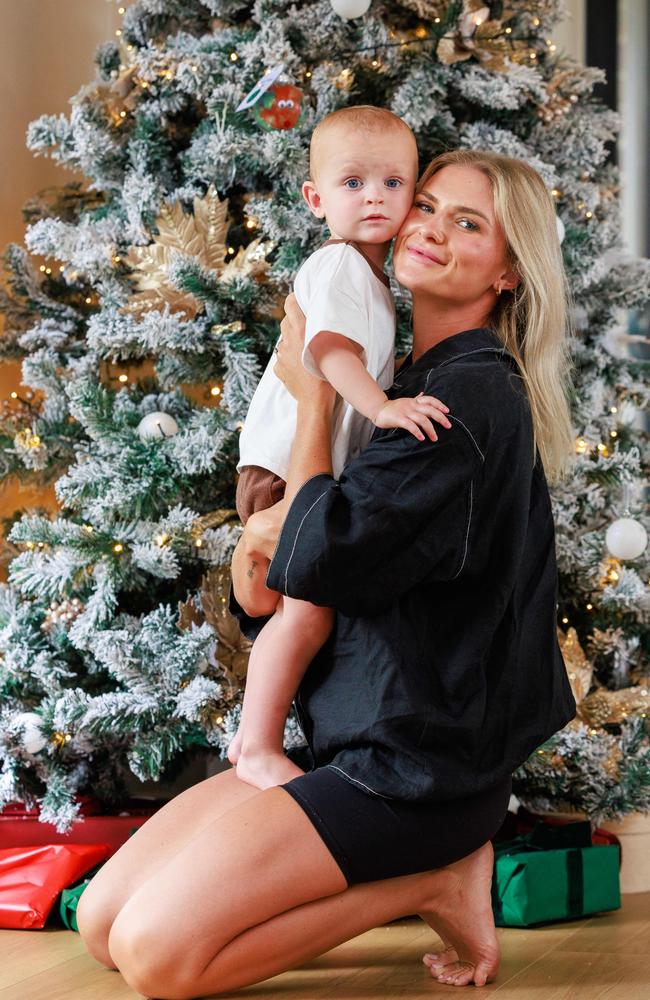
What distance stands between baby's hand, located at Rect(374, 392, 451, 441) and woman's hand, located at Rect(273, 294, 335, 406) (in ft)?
0.53

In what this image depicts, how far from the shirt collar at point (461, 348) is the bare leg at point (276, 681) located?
390mm

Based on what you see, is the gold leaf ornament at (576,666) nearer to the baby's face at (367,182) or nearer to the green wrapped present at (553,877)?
the green wrapped present at (553,877)

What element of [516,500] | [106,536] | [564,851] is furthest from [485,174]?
[564,851]

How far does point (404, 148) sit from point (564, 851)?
3.87 ft

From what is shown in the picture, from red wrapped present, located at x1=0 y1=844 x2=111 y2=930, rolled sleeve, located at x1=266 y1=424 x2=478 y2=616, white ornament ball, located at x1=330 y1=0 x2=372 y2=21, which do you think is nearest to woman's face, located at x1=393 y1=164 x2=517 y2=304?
rolled sleeve, located at x1=266 y1=424 x2=478 y2=616

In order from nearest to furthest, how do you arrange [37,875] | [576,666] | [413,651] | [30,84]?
[413,651] < [37,875] < [576,666] < [30,84]

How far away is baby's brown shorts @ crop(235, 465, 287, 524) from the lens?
70.4 inches

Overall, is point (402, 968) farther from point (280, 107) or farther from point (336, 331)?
point (280, 107)

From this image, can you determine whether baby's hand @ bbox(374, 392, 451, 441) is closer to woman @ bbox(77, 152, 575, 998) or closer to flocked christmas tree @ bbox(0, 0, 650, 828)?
woman @ bbox(77, 152, 575, 998)

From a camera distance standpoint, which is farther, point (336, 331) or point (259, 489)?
point (259, 489)

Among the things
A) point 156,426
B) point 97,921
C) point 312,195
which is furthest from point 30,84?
point 97,921

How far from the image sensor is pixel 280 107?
2.14 metres

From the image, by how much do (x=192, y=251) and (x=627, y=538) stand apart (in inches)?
38.1

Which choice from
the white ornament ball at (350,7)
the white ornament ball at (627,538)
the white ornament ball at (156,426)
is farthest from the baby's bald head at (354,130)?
the white ornament ball at (627,538)
